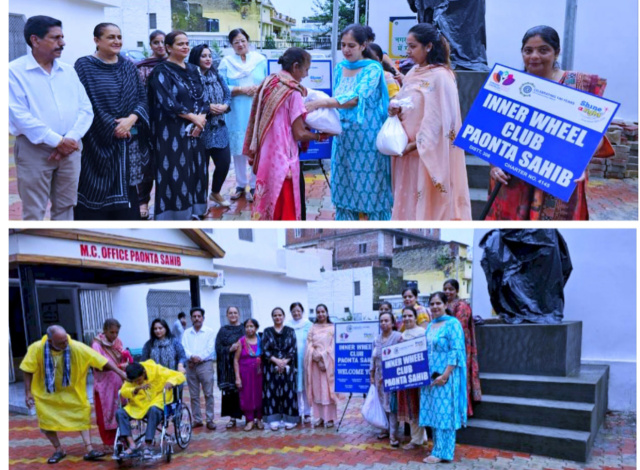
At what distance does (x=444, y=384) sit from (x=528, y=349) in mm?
850

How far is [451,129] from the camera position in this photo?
4.24m

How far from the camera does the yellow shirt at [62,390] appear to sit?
4.66 metres

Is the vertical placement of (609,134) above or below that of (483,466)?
above

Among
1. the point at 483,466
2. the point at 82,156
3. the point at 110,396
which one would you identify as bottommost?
the point at 483,466

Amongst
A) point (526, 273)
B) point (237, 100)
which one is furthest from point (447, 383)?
point (237, 100)

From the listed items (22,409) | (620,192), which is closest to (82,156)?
(22,409)

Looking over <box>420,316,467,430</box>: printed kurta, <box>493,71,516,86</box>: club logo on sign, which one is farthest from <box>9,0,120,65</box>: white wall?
<box>493,71,516,86</box>: club logo on sign

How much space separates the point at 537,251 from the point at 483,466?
1602 millimetres

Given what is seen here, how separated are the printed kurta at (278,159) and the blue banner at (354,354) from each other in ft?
4.38

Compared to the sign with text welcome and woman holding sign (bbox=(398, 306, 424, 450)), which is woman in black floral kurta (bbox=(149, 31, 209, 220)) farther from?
the sign with text welcome

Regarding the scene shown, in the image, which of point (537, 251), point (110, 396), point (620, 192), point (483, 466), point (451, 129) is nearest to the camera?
point (451, 129)

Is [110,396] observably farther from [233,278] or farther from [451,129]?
[451,129]

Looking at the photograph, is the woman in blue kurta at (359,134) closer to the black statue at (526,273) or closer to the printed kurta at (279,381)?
the black statue at (526,273)

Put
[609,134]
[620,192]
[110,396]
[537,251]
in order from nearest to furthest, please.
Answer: [110,396] < [537,251] < [620,192] < [609,134]
